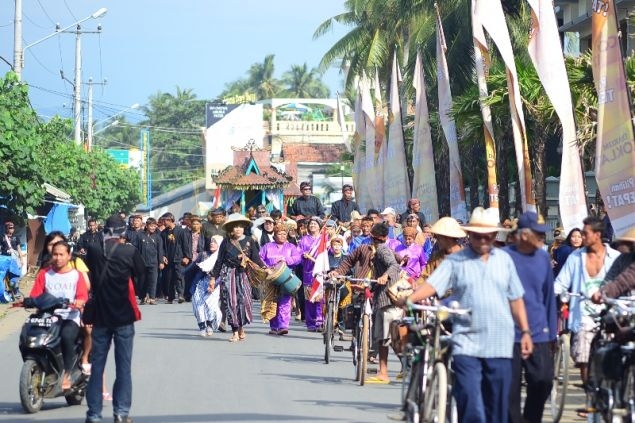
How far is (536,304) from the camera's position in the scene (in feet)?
31.7

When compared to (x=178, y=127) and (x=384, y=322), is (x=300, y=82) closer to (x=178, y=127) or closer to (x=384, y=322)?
(x=178, y=127)

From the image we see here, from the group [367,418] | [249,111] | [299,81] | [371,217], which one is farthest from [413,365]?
[299,81]

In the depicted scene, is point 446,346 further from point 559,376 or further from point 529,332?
point 559,376

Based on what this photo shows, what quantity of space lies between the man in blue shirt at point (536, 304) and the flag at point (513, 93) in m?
8.90

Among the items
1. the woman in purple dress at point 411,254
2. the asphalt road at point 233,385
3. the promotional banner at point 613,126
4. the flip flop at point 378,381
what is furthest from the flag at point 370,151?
the flip flop at point 378,381

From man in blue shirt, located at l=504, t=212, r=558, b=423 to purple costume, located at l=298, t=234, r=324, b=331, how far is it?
11.6 meters

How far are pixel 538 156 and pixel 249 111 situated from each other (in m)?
74.2

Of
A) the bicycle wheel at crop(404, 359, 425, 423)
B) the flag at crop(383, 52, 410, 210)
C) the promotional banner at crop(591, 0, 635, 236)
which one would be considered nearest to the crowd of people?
the bicycle wheel at crop(404, 359, 425, 423)

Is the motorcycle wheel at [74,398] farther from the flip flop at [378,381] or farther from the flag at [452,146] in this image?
the flag at [452,146]

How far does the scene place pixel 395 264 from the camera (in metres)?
14.3

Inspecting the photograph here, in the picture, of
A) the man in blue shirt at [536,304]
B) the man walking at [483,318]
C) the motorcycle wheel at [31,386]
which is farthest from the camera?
the motorcycle wheel at [31,386]

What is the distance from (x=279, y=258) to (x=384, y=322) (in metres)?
7.03

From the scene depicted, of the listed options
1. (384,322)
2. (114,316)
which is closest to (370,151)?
(384,322)

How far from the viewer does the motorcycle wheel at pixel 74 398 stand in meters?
12.5
